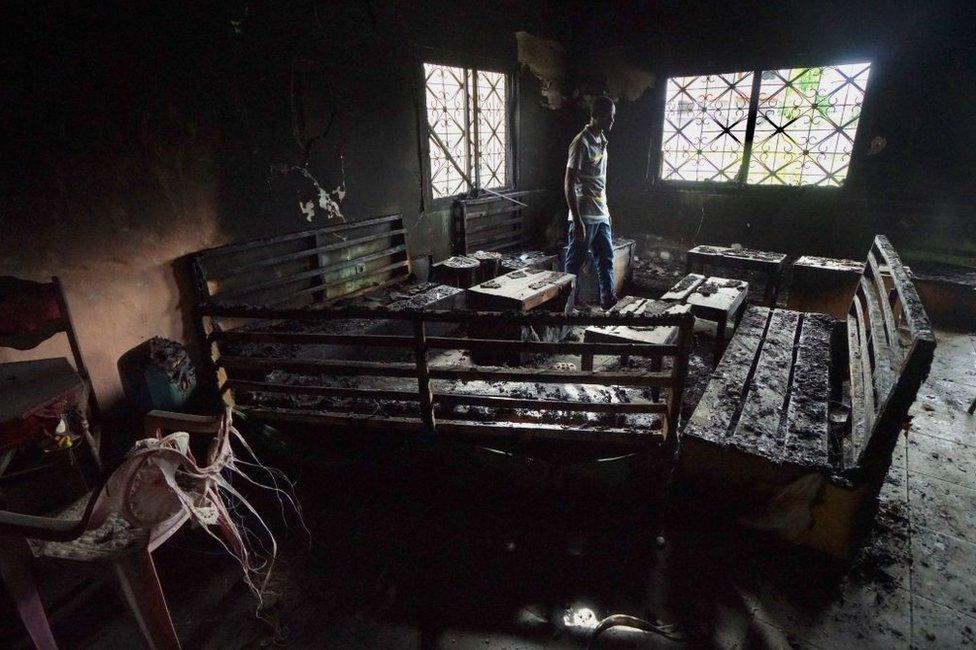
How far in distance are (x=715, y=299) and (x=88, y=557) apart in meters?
5.71

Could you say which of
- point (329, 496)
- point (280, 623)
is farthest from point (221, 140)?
point (280, 623)

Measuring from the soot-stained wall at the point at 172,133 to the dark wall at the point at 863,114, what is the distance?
444cm

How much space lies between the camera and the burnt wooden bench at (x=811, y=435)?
263cm

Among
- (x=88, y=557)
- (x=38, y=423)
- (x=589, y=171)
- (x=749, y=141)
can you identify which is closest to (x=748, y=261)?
(x=749, y=141)

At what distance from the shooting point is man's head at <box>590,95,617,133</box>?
6465 millimetres

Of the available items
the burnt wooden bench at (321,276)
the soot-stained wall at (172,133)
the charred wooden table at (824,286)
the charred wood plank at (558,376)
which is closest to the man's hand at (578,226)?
the burnt wooden bench at (321,276)

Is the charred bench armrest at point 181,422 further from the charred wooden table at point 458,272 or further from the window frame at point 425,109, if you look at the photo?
the window frame at point 425,109

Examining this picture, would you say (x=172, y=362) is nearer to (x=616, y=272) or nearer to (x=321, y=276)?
(x=321, y=276)

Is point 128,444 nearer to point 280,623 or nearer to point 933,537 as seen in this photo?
point 280,623

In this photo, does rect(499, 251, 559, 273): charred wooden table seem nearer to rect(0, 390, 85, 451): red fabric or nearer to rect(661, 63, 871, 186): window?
rect(661, 63, 871, 186): window

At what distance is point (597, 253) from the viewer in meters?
7.47

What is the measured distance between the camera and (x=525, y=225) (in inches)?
372

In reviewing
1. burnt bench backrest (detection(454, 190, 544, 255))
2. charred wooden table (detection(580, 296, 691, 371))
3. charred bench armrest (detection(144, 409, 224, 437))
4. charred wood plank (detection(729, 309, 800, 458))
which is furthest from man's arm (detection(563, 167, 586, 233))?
charred bench armrest (detection(144, 409, 224, 437))

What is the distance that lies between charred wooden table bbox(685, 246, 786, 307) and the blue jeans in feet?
4.60
